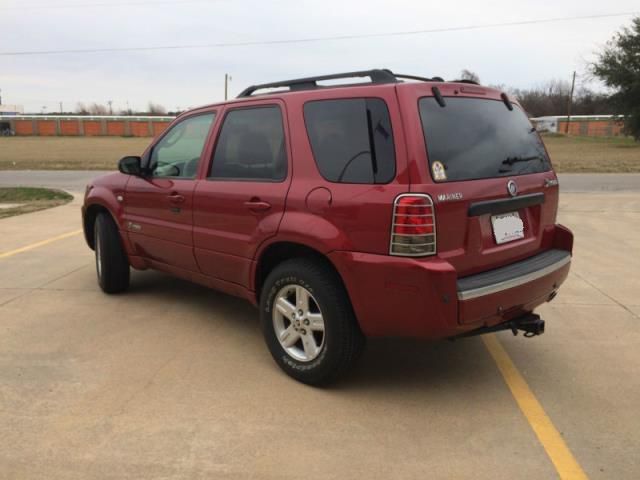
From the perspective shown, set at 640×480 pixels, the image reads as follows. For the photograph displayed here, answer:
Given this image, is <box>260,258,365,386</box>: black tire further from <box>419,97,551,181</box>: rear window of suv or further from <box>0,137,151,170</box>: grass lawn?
<box>0,137,151,170</box>: grass lawn

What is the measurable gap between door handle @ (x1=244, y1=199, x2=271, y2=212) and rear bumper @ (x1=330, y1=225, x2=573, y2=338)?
0.64 metres

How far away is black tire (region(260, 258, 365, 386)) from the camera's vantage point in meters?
3.29

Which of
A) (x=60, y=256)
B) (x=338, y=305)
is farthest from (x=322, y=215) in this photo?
(x=60, y=256)

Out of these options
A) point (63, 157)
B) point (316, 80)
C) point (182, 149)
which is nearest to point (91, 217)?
point (182, 149)

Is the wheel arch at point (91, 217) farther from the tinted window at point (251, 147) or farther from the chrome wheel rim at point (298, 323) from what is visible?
the chrome wheel rim at point (298, 323)

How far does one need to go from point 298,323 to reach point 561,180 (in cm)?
1682

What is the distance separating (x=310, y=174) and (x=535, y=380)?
1950mm

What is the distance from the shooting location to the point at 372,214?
3049mm

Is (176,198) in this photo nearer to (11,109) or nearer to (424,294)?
(424,294)

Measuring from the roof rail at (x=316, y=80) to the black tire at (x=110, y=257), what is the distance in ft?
6.40

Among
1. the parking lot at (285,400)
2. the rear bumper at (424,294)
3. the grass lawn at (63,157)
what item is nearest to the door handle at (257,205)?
the rear bumper at (424,294)

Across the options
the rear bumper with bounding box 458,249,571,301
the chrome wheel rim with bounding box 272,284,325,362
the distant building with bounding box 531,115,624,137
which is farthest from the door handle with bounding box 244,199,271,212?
the distant building with bounding box 531,115,624,137

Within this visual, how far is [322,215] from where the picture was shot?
3.28m

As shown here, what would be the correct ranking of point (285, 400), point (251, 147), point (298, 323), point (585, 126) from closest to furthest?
point (285, 400) → point (298, 323) → point (251, 147) → point (585, 126)
